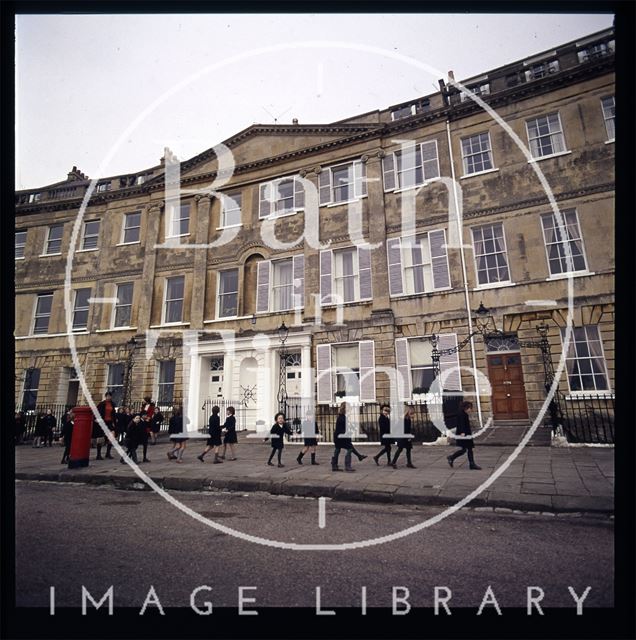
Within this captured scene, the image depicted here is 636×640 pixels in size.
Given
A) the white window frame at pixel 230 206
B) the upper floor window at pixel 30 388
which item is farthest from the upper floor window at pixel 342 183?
the upper floor window at pixel 30 388

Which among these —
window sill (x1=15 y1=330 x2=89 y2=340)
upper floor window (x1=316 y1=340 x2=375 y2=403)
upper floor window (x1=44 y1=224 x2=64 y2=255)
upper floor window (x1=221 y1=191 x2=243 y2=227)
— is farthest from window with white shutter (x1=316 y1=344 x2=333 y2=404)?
upper floor window (x1=44 y1=224 x2=64 y2=255)

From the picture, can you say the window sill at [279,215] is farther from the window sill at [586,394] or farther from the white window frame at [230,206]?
the window sill at [586,394]

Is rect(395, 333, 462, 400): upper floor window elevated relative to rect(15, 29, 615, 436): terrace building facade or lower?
lower

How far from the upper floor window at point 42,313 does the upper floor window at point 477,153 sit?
2267cm

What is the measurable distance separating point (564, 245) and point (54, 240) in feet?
84.8

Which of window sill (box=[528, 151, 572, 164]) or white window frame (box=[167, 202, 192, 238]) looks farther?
white window frame (box=[167, 202, 192, 238])

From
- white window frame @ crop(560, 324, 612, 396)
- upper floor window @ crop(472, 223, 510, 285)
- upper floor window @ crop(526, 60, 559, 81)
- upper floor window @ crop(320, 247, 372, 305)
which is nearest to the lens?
white window frame @ crop(560, 324, 612, 396)

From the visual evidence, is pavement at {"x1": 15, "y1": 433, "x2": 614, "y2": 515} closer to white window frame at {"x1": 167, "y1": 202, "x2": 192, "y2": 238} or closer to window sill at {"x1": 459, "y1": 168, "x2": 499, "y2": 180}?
window sill at {"x1": 459, "y1": 168, "x2": 499, "y2": 180}

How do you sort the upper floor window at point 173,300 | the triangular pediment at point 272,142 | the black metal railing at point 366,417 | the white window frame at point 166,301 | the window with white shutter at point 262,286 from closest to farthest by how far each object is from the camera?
1. the black metal railing at point 366,417
2. the window with white shutter at point 262,286
3. the triangular pediment at point 272,142
4. the white window frame at point 166,301
5. the upper floor window at point 173,300

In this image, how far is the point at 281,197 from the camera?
1864 centimetres

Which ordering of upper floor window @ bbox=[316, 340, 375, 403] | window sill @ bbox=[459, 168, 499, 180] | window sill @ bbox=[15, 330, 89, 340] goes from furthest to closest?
window sill @ bbox=[15, 330, 89, 340] → upper floor window @ bbox=[316, 340, 375, 403] → window sill @ bbox=[459, 168, 499, 180]

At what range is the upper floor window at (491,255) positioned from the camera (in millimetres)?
14445

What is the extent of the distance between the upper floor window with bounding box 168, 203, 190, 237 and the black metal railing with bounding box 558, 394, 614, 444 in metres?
18.4

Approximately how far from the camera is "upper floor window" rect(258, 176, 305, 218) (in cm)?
1822
